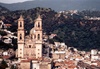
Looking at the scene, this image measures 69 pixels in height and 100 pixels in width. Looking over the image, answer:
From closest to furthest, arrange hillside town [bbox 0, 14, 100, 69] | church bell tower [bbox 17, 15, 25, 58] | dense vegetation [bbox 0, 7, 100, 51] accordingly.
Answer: hillside town [bbox 0, 14, 100, 69]
church bell tower [bbox 17, 15, 25, 58]
dense vegetation [bbox 0, 7, 100, 51]

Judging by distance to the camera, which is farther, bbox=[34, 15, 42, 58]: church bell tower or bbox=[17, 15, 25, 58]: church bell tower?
bbox=[17, 15, 25, 58]: church bell tower

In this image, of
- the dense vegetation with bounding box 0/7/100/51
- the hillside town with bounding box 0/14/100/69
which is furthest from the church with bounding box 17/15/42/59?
the dense vegetation with bounding box 0/7/100/51

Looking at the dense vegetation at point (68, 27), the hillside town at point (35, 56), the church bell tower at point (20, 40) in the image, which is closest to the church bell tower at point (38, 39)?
the hillside town at point (35, 56)

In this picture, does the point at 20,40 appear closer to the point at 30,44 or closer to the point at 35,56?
the point at 30,44

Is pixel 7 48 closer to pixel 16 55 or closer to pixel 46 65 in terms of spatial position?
pixel 16 55

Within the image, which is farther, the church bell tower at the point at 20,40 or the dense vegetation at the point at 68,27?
the dense vegetation at the point at 68,27

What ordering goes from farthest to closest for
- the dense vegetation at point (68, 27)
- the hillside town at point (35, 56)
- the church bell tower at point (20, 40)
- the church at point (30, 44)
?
1. the dense vegetation at point (68, 27)
2. the church bell tower at point (20, 40)
3. the church at point (30, 44)
4. the hillside town at point (35, 56)

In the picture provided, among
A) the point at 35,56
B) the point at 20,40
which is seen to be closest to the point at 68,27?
the point at 20,40

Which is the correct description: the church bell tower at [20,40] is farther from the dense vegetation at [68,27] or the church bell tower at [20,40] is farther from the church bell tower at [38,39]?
the dense vegetation at [68,27]

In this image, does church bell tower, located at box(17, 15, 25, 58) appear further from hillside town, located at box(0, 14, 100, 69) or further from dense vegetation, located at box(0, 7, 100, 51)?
dense vegetation, located at box(0, 7, 100, 51)
